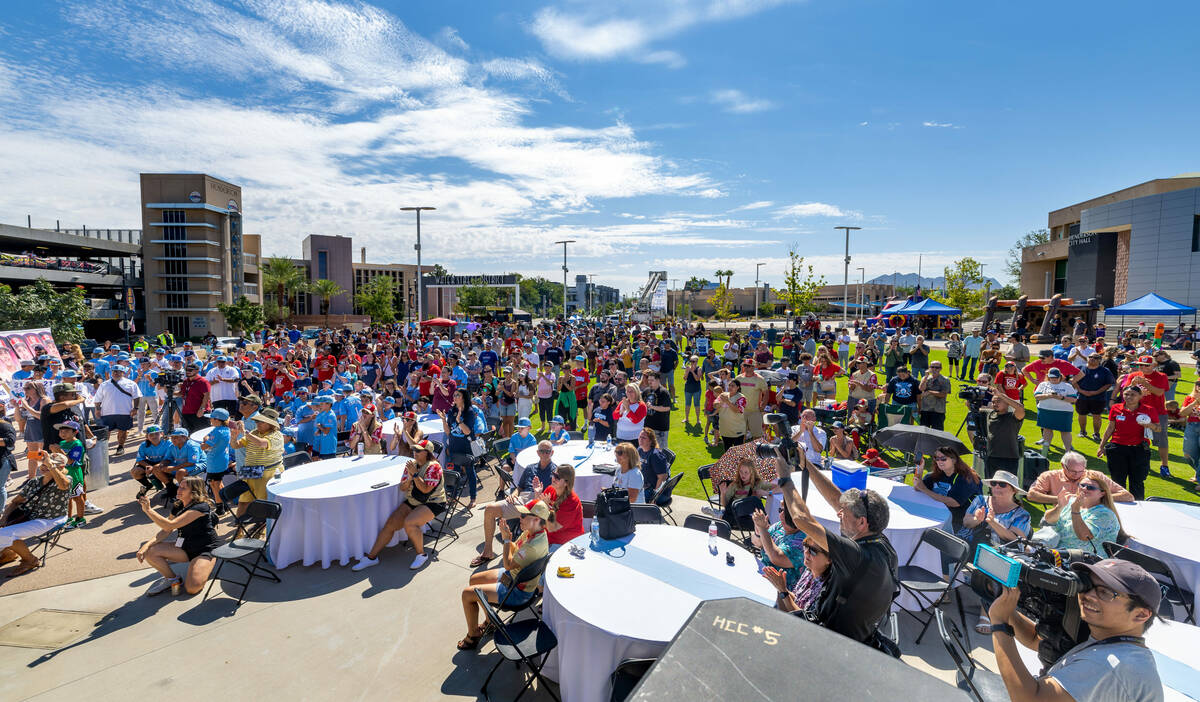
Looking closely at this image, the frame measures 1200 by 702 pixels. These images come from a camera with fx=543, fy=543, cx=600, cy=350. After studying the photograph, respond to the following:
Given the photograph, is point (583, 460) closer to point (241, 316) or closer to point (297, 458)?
point (297, 458)

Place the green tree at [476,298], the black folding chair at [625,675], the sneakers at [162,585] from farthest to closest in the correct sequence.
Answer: the green tree at [476,298] < the sneakers at [162,585] < the black folding chair at [625,675]

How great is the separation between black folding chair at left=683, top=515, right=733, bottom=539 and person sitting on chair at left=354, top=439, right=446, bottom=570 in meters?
2.97

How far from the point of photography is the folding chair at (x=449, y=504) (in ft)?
22.3

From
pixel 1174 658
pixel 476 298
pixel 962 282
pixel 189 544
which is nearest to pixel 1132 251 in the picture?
pixel 962 282

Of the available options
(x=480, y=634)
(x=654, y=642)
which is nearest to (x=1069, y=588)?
(x=654, y=642)

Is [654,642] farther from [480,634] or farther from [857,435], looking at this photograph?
[857,435]

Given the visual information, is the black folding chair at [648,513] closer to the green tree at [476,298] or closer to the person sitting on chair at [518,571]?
the person sitting on chair at [518,571]

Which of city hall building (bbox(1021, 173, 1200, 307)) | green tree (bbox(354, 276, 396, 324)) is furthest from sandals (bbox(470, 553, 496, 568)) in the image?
green tree (bbox(354, 276, 396, 324))

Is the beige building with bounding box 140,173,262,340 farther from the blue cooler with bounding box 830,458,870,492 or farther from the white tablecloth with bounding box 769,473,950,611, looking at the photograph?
the white tablecloth with bounding box 769,473,950,611

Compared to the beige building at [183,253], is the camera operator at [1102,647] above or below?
below

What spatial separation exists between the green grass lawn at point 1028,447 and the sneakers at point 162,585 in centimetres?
625

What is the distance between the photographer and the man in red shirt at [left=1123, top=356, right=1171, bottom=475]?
7.44 metres

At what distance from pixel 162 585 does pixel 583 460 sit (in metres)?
4.73

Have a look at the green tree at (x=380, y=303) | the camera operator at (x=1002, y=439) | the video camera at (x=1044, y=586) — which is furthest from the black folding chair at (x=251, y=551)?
the green tree at (x=380, y=303)
